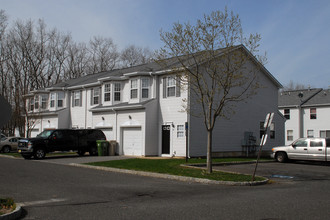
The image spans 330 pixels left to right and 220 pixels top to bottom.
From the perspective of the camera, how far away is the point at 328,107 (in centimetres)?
3950

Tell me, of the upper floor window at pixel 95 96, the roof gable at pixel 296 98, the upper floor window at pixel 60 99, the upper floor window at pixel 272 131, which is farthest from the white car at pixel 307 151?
the upper floor window at pixel 60 99

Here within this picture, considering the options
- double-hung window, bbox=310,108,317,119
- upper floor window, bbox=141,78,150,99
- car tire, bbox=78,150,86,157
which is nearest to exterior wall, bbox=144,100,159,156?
upper floor window, bbox=141,78,150,99

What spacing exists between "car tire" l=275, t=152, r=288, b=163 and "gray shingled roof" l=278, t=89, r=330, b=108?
65.2 feet

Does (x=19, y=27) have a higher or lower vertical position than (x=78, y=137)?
higher

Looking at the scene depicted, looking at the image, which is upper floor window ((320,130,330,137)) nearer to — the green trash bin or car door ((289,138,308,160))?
car door ((289,138,308,160))

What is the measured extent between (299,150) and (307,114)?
20.9 meters

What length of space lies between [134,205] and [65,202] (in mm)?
1790

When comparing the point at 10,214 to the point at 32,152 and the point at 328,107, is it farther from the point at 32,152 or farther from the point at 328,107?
the point at 328,107

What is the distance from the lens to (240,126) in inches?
1033

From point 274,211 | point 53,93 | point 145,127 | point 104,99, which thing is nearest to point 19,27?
point 53,93

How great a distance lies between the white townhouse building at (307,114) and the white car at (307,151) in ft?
62.2

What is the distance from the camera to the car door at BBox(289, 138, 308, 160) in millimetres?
21828

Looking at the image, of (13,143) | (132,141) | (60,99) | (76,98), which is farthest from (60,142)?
(60,99)

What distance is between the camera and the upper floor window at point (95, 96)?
31.1m
